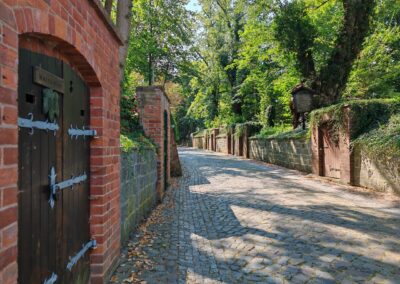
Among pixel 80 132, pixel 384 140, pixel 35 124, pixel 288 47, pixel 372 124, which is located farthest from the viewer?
pixel 288 47

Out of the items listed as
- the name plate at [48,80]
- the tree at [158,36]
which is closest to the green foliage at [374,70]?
the tree at [158,36]

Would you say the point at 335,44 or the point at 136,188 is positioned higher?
the point at 335,44

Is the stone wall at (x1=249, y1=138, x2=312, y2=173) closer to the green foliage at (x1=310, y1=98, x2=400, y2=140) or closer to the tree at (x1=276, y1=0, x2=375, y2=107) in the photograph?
the tree at (x1=276, y1=0, x2=375, y2=107)

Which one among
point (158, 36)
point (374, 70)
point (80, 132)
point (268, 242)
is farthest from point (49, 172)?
point (374, 70)

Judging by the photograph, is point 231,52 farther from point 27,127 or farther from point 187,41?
point 27,127

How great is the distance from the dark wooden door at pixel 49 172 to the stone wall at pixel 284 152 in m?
11.7

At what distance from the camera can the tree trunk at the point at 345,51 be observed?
1311 centimetres

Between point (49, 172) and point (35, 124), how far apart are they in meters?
0.37

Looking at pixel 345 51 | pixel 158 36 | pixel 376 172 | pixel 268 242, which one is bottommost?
pixel 268 242

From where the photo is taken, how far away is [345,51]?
13570 mm

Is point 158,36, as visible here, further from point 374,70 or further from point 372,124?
point 372,124

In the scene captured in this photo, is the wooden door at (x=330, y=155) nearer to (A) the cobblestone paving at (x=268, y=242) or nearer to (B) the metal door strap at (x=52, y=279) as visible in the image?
(A) the cobblestone paving at (x=268, y=242)

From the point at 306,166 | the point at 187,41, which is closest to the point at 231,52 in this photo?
the point at 187,41

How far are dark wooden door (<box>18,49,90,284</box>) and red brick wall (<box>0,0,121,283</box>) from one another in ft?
0.51
